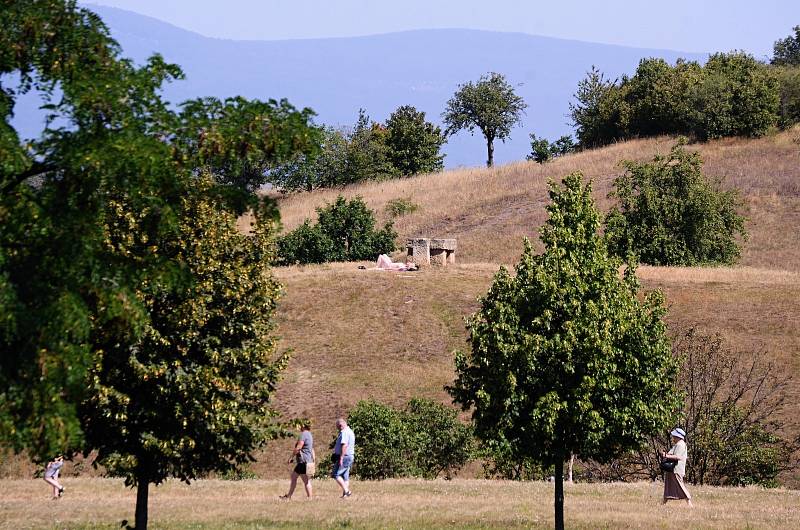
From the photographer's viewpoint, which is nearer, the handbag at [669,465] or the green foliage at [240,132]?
the green foliage at [240,132]

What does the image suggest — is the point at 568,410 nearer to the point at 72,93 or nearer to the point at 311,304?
the point at 72,93

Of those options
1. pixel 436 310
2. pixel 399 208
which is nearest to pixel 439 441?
pixel 436 310

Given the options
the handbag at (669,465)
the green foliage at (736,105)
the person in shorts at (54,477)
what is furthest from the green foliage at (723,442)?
the green foliage at (736,105)

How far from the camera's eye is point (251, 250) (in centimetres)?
1709

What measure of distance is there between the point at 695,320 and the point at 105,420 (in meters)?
32.4

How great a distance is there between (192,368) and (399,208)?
61970 millimetres

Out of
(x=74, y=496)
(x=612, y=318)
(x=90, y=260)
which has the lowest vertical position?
(x=74, y=496)

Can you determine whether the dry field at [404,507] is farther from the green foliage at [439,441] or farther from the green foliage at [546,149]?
the green foliage at [546,149]

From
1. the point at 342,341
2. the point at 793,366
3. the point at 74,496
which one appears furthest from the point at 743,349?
the point at 74,496

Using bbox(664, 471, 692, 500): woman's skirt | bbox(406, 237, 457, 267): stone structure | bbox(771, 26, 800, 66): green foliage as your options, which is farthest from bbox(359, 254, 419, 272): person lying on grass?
bbox(771, 26, 800, 66): green foliage

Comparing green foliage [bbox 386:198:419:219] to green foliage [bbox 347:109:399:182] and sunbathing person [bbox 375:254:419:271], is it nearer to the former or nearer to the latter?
green foliage [bbox 347:109:399:182]

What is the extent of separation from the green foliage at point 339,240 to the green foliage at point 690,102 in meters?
32.8

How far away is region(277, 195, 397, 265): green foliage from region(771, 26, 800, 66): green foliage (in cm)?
8075

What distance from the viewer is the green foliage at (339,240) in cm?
6419
